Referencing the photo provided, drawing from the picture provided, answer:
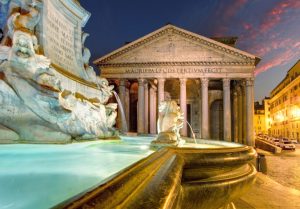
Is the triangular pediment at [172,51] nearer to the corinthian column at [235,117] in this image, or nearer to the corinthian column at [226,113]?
the corinthian column at [226,113]

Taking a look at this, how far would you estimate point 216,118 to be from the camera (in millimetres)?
33906

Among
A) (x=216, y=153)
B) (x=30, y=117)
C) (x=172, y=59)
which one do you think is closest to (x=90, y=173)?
(x=216, y=153)

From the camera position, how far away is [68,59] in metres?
6.52

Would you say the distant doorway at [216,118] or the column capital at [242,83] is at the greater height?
the column capital at [242,83]

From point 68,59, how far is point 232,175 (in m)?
4.95

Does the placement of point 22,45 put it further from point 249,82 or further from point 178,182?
point 249,82

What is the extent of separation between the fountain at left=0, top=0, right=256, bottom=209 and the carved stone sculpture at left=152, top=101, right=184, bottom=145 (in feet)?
0.07

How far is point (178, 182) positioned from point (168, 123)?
369cm

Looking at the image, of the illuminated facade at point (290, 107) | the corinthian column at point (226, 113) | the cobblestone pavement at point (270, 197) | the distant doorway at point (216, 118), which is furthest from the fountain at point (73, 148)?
the illuminated facade at point (290, 107)

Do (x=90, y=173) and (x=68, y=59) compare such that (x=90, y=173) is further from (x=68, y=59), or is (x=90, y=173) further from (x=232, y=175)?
(x=68, y=59)

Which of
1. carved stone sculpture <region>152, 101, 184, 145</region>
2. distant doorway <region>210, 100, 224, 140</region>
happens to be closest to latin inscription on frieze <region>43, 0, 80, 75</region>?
carved stone sculpture <region>152, 101, 184, 145</region>

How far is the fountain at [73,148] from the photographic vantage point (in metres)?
1.65

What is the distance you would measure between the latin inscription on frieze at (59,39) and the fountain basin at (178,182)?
159 inches

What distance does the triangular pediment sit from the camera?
2552 cm
